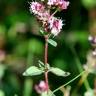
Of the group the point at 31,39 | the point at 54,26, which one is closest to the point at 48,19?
the point at 54,26

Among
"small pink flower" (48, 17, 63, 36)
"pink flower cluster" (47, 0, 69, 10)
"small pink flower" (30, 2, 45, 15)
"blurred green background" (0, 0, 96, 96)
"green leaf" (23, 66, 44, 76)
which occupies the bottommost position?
"green leaf" (23, 66, 44, 76)

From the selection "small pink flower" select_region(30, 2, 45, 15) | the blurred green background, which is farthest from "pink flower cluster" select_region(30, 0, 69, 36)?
the blurred green background

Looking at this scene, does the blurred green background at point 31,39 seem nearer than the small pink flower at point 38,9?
No

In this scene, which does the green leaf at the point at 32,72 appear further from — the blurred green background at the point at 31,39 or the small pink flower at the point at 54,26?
the blurred green background at the point at 31,39

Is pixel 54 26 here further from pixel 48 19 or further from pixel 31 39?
pixel 31 39

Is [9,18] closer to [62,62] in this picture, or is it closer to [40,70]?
[62,62]

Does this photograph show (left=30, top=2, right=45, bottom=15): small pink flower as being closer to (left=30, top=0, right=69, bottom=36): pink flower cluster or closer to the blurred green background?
(left=30, top=0, right=69, bottom=36): pink flower cluster

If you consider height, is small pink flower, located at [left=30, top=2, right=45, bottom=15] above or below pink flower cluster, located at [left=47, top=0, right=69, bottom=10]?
below

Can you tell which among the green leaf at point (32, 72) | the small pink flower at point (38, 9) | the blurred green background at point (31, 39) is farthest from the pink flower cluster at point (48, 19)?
the blurred green background at point (31, 39)

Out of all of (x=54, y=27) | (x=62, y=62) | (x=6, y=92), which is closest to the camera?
(x=54, y=27)

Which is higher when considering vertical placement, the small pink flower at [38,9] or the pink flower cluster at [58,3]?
the pink flower cluster at [58,3]

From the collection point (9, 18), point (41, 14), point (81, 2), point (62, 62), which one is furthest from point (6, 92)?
point (41, 14)
